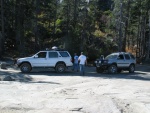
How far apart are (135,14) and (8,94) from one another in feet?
160

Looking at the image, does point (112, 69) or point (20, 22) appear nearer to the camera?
point (112, 69)

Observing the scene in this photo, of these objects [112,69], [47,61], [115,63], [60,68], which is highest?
[47,61]

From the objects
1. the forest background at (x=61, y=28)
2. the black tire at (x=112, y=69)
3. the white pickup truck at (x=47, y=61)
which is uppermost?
the forest background at (x=61, y=28)

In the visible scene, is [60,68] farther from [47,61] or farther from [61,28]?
[61,28]

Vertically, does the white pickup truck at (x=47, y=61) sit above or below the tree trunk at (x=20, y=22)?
below

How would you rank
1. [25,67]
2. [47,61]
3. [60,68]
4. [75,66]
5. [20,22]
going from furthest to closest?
[20,22]
[75,66]
[60,68]
[47,61]
[25,67]

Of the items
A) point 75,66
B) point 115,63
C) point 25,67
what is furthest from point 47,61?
point 115,63

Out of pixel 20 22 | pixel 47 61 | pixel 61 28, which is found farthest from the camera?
pixel 61 28

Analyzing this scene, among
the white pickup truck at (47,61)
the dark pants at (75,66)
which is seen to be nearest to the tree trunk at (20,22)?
the dark pants at (75,66)

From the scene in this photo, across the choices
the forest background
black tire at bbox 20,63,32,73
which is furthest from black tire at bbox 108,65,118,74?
the forest background

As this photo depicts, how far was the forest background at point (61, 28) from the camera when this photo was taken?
46500mm

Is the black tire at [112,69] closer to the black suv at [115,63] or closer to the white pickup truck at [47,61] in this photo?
the black suv at [115,63]

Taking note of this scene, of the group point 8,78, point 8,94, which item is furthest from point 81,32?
point 8,94

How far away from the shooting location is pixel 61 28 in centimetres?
5941
